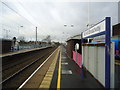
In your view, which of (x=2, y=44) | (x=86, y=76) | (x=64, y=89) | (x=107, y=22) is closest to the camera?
(x=107, y=22)

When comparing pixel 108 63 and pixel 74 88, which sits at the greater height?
pixel 108 63

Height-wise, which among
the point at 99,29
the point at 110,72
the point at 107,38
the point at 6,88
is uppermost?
the point at 99,29

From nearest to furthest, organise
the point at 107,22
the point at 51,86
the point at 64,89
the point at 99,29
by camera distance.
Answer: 1. the point at 107,22
2. the point at 99,29
3. the point at 64,89
4. the point at 51,86

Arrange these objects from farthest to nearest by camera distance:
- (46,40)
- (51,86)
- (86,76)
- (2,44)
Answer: (46,40)
(2,44)
(86,76)
(51,86)

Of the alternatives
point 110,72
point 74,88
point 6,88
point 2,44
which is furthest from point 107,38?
point 2,44

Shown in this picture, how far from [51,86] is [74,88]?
123 centimetres

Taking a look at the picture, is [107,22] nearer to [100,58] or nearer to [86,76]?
[100,58]

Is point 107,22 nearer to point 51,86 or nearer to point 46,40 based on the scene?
point 51,86

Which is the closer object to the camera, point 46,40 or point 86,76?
point 86,76

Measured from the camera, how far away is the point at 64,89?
4977mm

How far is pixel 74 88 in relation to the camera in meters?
5.05

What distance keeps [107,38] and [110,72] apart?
100cm

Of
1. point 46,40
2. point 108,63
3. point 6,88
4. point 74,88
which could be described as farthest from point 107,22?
point 46,40

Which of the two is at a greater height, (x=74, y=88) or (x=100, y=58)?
(x=100, y=58)
